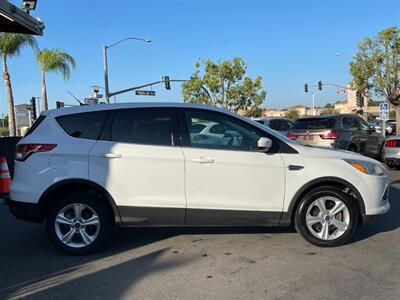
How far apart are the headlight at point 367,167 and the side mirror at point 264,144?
0.98 m

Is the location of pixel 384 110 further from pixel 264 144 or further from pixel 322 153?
pixel 264 144

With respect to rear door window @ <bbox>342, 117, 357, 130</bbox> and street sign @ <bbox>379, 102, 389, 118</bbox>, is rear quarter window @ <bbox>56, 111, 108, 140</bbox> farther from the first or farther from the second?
street sign @ <bbox>379, 102, 389, 118</bbox>

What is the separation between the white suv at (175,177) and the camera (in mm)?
5355

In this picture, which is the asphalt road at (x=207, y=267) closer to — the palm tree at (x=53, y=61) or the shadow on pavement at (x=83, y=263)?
the shadow on pavement at (x=83, y=263)

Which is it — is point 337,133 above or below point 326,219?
above

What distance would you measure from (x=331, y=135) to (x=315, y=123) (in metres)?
0.75

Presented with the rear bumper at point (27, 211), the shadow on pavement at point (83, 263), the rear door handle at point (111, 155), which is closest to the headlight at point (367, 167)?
the shadow on pavement at point (83, 263)

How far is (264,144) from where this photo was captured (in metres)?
5.31

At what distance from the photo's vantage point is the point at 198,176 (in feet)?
17.6

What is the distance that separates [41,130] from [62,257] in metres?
1.50

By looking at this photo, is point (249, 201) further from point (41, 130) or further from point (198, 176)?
point (41, 130)

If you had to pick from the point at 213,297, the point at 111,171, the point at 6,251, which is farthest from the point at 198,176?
the point at 6,251

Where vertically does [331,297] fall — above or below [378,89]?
below

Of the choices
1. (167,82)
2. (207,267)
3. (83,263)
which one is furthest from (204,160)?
(167,82)
